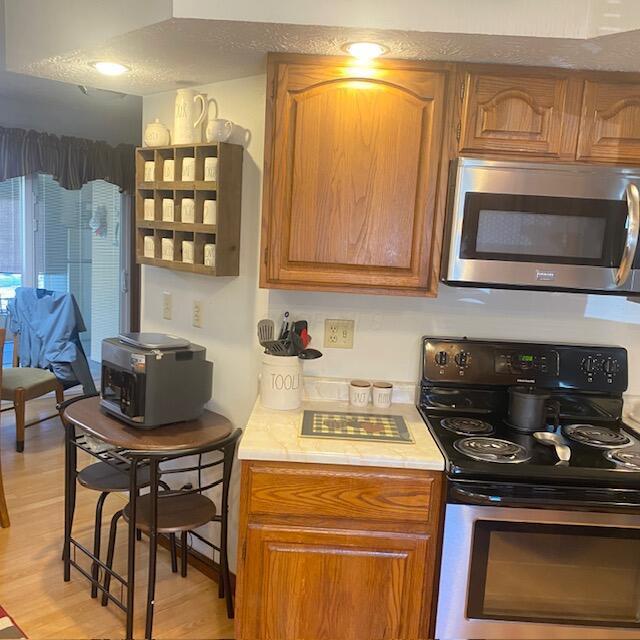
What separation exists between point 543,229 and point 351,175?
0.63 meters

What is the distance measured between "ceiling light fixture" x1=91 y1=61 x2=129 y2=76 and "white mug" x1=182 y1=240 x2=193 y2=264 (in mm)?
656

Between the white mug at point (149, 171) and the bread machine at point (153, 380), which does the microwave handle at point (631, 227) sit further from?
the white mug at point (149, 171)

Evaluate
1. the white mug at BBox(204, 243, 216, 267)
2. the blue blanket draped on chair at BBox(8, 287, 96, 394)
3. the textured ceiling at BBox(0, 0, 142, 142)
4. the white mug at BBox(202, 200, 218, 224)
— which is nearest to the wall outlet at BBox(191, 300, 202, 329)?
the white mug at BBox(204, 243, 216, 267)

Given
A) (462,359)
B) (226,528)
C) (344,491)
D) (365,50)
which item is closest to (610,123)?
(365,50)

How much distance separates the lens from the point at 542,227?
1.89m

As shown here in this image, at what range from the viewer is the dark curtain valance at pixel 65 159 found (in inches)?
170

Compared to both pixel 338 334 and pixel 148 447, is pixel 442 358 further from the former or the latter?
pixel 148 447

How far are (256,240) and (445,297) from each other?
0.75 m

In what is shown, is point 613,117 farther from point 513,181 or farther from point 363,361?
point 363,361

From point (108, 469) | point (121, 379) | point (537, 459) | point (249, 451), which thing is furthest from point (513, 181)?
point (108, 469)

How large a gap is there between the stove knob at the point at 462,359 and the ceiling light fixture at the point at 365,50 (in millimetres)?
1058

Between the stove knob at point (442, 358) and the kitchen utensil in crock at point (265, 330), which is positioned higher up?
the kitchen utensil in crock at point (265, 330)

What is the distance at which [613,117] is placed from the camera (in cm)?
188

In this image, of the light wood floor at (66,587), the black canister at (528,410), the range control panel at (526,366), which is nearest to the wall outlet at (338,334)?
the range control panel at (526,366)
